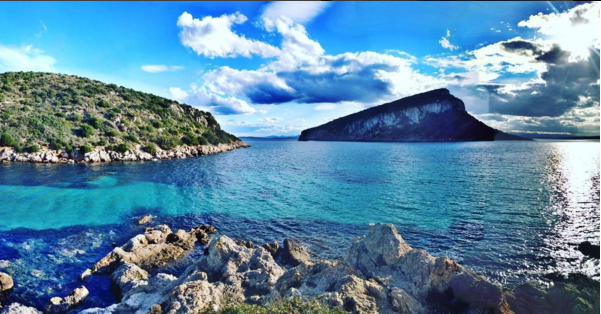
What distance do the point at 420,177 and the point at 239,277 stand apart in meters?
48.1

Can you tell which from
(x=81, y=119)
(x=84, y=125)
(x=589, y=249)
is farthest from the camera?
(x=81, y=119)

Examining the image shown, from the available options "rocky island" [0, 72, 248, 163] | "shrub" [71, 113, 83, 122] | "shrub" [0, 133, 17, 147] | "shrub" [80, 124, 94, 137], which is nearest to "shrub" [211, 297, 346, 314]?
"rocky island" [0, 72, 248, 163]

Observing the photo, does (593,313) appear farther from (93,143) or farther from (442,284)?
(93,143)

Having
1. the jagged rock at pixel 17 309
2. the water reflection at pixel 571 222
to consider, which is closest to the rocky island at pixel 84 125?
the jagged rock at pixel 17 309

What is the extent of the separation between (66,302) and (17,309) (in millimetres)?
1866

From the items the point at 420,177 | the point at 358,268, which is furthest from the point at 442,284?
the point at 420,177

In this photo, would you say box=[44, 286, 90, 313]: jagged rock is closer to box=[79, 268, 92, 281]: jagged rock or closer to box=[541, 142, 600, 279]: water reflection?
box=[79, 268, 92, 281]: jagged rock

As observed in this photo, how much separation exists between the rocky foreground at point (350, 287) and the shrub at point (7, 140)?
65967mm

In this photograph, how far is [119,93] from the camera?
11156 centimetres

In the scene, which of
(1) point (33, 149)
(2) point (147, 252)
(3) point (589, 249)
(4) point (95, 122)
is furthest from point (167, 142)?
(3) point (589, 249)

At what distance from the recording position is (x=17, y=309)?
14164 millimetres

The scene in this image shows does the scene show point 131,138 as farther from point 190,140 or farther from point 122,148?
point 190,140

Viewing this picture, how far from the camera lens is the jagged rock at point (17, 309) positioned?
13938 mm

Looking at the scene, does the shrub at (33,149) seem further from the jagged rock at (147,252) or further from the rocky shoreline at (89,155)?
the jagged rock at (147,252)
